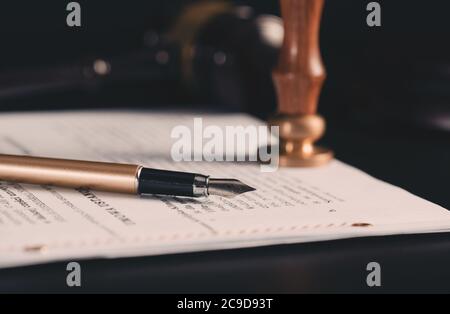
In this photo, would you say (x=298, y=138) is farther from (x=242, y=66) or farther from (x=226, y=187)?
(x=242, y=66)

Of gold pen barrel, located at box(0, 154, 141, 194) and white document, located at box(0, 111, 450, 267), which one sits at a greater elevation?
gold pen barrel, located at box(0, 154, 141, 194)

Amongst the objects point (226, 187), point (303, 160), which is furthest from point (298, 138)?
point (226, 187)

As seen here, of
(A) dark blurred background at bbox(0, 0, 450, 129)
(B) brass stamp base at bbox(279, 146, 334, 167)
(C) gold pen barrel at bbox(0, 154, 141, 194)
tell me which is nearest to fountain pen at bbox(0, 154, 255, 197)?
(C) gold pen barrel at bbox(0, 154, 141, 194)

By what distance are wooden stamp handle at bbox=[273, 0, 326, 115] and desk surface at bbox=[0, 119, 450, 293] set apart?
0.76 feet

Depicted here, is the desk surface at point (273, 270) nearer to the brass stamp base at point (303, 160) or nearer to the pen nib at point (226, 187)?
the pen nib at point (226, 187)

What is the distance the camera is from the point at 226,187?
2.08 feet

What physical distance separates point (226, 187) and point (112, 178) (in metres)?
0.09

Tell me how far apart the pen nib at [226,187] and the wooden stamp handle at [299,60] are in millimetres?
152

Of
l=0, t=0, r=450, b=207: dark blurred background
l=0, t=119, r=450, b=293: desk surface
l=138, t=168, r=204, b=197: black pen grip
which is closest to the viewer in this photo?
l=0, t=119, r=450, b=293: desk surface

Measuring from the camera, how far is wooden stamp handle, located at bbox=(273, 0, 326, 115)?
0.76 metres

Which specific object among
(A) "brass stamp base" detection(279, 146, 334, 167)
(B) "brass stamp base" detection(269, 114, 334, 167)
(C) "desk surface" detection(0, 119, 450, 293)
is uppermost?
(B) "brass stamp base" detection(269, 114, 334, 167)

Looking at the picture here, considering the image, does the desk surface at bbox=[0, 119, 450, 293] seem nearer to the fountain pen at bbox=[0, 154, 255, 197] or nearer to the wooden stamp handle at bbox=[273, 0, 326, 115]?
the fountain pen at bbox=[0, 154, 255, 197]

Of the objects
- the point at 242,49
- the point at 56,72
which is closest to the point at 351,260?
A: the point at 242,49
